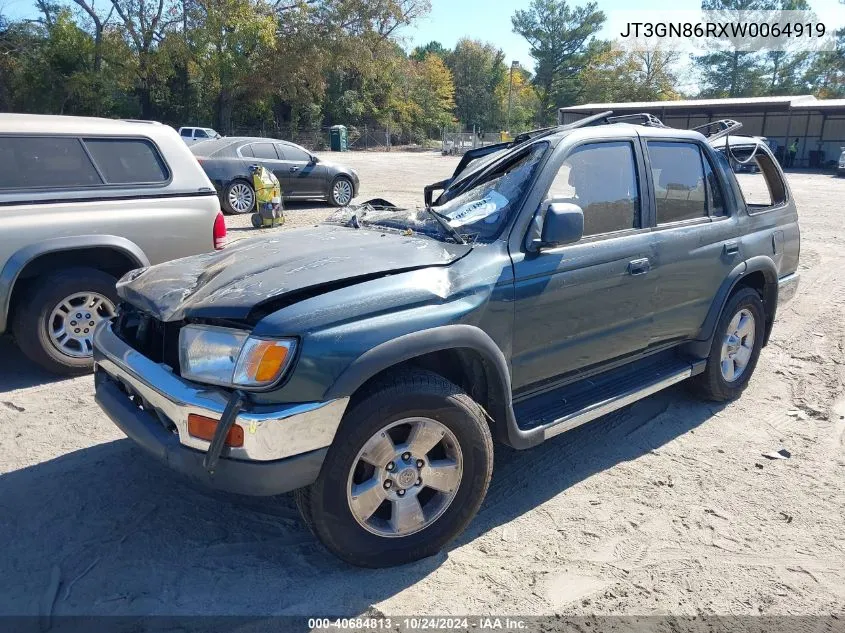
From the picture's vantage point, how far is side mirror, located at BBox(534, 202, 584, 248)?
10.5ft

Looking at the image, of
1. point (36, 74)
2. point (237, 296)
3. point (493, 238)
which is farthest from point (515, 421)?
point (36, 74)

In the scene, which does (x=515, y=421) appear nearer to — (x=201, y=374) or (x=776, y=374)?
(x=201, y=374)

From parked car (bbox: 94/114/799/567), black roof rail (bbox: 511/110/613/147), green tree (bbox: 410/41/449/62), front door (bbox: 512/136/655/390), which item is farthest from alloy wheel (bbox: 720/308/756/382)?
green tree (bbox: 410/41/449/62)

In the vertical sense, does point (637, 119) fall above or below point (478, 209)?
above

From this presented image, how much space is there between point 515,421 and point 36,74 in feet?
139

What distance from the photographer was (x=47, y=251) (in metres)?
4.89

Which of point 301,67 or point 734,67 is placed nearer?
point 301,67

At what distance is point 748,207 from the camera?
486 centimetres

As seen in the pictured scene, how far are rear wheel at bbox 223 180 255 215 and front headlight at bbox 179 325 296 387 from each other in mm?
11093

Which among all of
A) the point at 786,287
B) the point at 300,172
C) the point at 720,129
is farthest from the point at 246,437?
the point at 300,172

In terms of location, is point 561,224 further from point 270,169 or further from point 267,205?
point 270,169

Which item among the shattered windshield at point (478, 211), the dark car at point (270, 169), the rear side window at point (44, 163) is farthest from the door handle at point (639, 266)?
the dark car at point (270, 169)

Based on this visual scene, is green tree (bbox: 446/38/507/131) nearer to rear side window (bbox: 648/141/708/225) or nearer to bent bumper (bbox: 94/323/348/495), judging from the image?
rear side window (bbox: 648/141/708/225)

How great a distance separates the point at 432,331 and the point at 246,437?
0.90m
